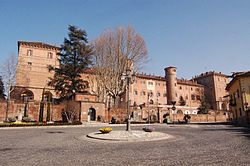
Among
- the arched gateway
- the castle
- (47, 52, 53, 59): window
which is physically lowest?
the arched gateway

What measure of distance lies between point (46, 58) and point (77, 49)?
17.0 m

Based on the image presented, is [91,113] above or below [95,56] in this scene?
below

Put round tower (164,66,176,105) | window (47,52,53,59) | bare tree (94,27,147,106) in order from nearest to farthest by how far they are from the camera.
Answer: bare tree (94,27,147,106)
window (47,52,53,59)
round tower (164,66,176,105)

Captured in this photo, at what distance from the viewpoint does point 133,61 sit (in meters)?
33.1

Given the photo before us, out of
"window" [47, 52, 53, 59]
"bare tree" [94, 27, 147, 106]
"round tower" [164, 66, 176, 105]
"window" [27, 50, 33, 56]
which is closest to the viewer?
"bare tree" [94, 27, 147, 106]

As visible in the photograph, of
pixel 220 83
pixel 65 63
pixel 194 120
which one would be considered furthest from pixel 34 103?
pixel 220 83

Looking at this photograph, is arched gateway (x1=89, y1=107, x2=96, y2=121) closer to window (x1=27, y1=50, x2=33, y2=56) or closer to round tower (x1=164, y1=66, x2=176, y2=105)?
window (x1=27, y1=50, x2=33, y2=56)

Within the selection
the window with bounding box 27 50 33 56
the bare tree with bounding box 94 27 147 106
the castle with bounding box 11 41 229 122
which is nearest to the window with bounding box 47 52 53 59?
the castle with bounding box 11 41 229 122

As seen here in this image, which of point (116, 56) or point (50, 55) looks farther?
point (50, 55)

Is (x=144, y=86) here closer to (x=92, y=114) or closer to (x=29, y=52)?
(x=92, y=114)

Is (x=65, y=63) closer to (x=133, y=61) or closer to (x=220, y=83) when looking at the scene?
(x=133, y=61)

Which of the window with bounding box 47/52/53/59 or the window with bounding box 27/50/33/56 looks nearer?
the window with bounding box 27/50/33/56

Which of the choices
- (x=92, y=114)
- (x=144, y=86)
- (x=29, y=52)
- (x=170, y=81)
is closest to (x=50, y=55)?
(x=29, y=52)

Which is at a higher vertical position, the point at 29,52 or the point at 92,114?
the point at 29,52
